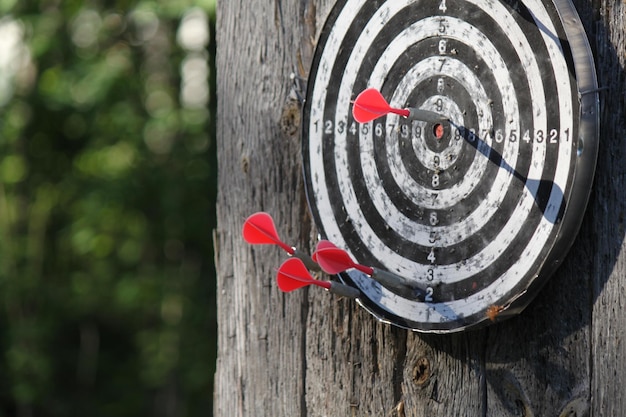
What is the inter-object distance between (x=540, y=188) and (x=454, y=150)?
0.17 meters

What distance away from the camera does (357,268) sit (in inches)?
44.6

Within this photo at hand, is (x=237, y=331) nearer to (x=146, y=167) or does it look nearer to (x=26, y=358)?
(x=146, y=167)

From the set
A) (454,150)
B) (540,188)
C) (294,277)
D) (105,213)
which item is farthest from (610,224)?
(105,213)

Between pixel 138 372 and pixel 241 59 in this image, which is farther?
pixel 138 372

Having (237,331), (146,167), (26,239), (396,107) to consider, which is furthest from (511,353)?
(26,239)

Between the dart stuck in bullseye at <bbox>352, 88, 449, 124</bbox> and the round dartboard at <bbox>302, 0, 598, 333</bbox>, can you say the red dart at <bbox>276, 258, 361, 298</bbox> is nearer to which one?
the round dartboard at <bbox>302, 0, 598, 333</bbox>

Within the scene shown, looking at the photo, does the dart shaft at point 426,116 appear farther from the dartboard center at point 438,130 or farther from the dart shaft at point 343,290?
the dart shaft at point 343,290

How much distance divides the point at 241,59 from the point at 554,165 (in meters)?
0.75

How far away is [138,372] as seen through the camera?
519 cm

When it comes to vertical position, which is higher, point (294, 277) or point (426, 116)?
point (426, 116)

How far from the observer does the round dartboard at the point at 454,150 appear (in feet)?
3.17

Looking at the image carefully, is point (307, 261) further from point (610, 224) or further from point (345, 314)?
point (610, 224)

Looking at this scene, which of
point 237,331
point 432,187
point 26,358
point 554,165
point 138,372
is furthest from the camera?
point 138,372

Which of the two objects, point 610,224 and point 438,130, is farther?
point 438,130
